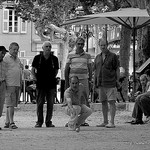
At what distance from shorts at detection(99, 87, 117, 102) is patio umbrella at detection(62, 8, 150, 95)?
3.46m

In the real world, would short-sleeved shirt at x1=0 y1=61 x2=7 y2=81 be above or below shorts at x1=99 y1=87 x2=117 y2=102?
above

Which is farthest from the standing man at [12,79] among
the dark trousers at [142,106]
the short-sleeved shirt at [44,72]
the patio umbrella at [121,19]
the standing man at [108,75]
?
→ the patio umbrella at [121,19]

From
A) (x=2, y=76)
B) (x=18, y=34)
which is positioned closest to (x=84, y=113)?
(x=2, y=76)

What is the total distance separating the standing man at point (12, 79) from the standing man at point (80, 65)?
107 centimetres

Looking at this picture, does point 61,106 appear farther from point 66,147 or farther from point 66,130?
point 66,147

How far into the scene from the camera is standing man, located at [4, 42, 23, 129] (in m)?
16.4

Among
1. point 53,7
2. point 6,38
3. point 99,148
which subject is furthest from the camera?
point 6,38

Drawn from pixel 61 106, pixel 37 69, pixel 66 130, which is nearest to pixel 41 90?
pixel 37 69

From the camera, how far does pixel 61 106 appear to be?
24.0 meters

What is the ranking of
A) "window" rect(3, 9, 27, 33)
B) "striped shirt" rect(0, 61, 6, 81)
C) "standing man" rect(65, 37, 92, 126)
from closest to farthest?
1. "striped shirt" rect(0, 61, 6, 81)
2. "standing man" rect(65, 37, 92, 126)
3. "window" rect(3, 9, 27, 33)

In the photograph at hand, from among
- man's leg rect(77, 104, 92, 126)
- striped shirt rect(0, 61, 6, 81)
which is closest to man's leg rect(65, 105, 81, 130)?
man's leg rect(77, 104, 92, 126)

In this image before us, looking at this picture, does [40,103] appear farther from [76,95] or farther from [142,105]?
[142,105]

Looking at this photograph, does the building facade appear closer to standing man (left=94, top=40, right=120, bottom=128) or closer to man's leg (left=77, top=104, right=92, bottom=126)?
standing man (left=94, top=40, right=120, bottom=128)

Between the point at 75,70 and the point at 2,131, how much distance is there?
7.26 ft
